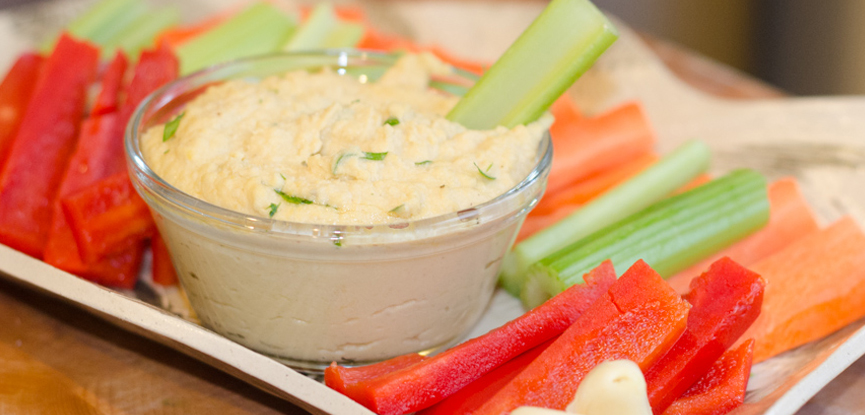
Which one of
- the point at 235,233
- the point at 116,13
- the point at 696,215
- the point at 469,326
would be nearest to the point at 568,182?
the point at 696,215

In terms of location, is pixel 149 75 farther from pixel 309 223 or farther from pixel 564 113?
pixel 564 113

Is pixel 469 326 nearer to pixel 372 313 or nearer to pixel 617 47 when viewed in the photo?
pixel 372 313

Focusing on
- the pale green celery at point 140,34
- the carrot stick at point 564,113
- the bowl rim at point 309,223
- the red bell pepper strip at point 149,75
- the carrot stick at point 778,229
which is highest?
the bowl rim at point 309,223

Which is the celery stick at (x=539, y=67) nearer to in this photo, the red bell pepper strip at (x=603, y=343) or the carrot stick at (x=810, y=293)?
the red bell pepper strip at (x=603, y=343)

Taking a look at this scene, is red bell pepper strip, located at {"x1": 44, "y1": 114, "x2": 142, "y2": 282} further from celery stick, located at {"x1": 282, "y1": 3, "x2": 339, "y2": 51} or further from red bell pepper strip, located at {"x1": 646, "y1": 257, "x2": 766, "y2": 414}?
red bell pepper strip, located at {"x1": 646, "y1": 257, "x2": 766, "y2": 414}

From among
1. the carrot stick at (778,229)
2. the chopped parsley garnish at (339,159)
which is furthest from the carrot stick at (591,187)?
the chopped parsley garnish at (339,159)
